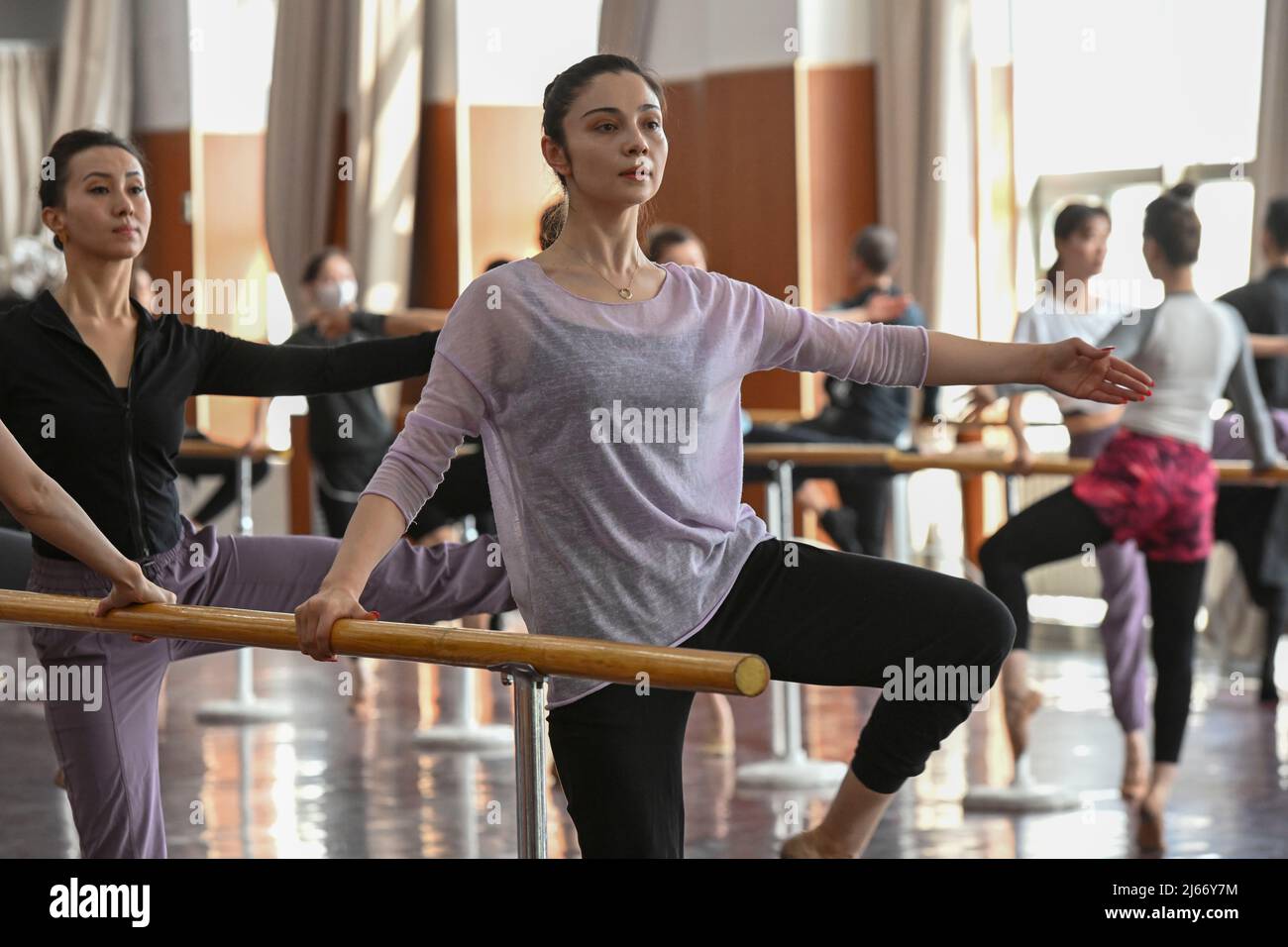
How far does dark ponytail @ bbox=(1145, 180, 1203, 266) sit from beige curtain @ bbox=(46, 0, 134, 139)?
8.67 m

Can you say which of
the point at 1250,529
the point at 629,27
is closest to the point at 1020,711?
the point at 1250,529

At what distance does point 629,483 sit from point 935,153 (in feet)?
20.2

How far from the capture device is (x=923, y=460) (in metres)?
5.29

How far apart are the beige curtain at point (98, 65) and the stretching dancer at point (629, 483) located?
10.0 meters

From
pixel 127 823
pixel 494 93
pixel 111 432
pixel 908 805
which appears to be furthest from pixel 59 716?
pixel 494 93

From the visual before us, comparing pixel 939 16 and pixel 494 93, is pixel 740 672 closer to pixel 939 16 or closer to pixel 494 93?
pixel 939 16

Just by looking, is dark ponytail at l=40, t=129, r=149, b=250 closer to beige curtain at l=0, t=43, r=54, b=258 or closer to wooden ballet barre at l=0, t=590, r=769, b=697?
wooden ballet barre at l=0, t=590, r=769, b=697

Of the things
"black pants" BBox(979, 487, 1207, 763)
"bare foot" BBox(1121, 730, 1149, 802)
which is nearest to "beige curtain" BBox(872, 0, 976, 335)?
"bare foot" BBox(1121, 730, 1149, 802)

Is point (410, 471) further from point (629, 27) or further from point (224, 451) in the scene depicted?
point (629, 27)

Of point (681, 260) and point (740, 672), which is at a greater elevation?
point (681, 260)

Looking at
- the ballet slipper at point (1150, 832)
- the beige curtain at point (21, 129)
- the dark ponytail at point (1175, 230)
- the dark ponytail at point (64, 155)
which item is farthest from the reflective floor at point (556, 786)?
the beige curtain at point (21, 129)

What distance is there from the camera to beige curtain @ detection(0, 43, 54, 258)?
12859mm
